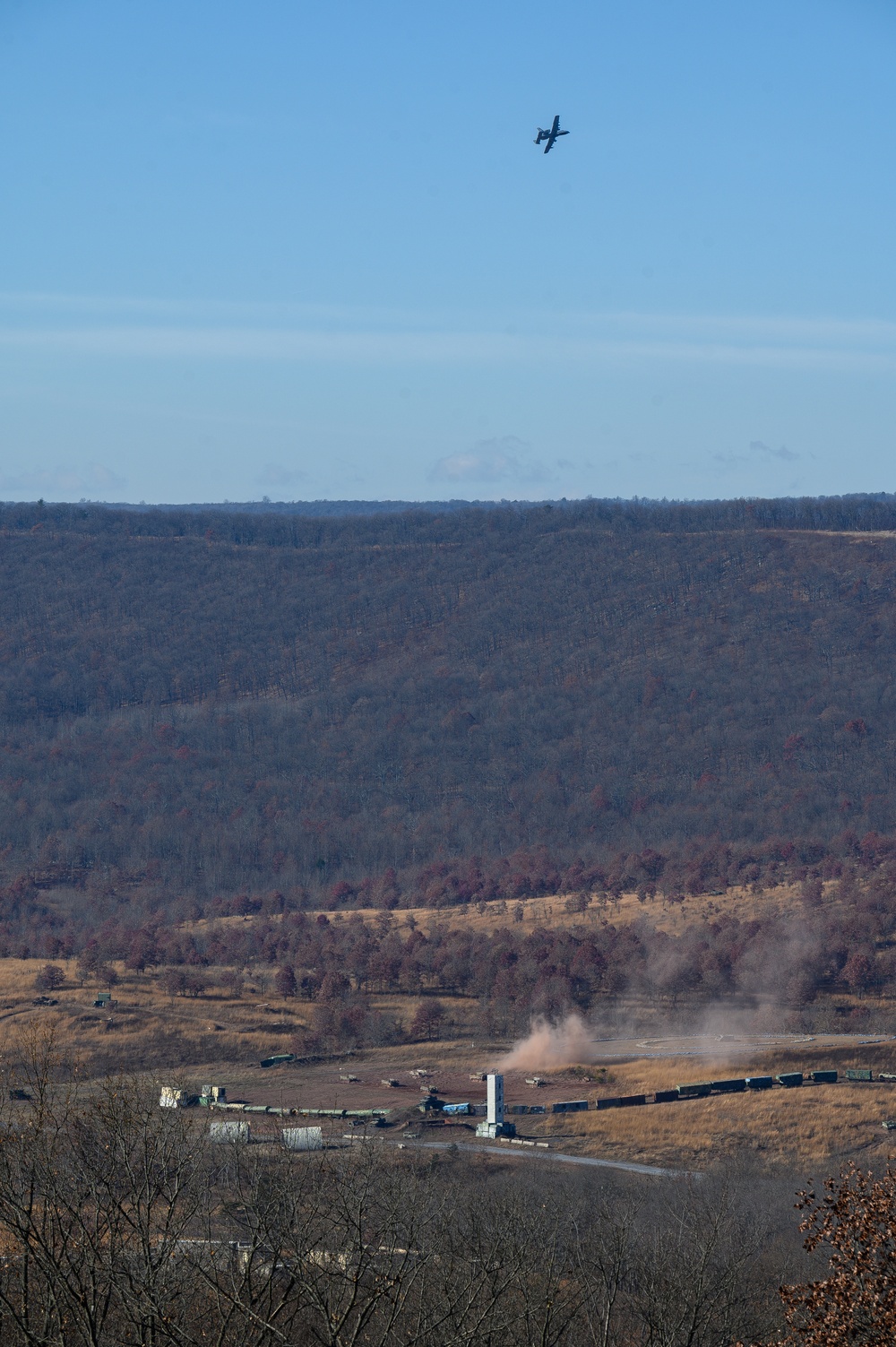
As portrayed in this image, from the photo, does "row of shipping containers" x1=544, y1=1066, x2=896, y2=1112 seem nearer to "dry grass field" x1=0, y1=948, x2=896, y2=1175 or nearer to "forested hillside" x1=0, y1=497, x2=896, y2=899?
"dry grass field" x1=0, y1=948, x2=896, y2=1175

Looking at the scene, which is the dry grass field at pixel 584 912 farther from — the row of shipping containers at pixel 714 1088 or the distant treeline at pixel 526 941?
the row of shipping containers at pixel 714 1088

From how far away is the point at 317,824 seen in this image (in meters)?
129

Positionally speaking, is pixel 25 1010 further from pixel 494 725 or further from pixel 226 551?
pixel 226 551

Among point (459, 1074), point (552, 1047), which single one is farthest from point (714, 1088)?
point (459, 1074)

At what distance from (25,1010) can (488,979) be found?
24500mm

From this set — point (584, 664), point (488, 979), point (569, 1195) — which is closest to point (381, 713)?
point (584, 664)

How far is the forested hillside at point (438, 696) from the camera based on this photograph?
409 feet

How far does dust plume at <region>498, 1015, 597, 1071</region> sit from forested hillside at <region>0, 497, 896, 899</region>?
142ft

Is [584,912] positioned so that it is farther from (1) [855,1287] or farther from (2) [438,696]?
(1) [855,1287]

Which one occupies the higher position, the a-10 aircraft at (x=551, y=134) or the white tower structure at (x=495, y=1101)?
the a-10 aircraft at (x=551, y=134)

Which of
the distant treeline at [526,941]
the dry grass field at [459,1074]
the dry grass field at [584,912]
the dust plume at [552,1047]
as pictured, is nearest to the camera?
the dry grass field at [459,1074]

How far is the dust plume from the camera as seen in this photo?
65625 millimetres

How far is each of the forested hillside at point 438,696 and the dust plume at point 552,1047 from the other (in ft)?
142

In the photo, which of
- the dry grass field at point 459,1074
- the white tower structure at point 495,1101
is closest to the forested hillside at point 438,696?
the dry grass field at point 459,1074
